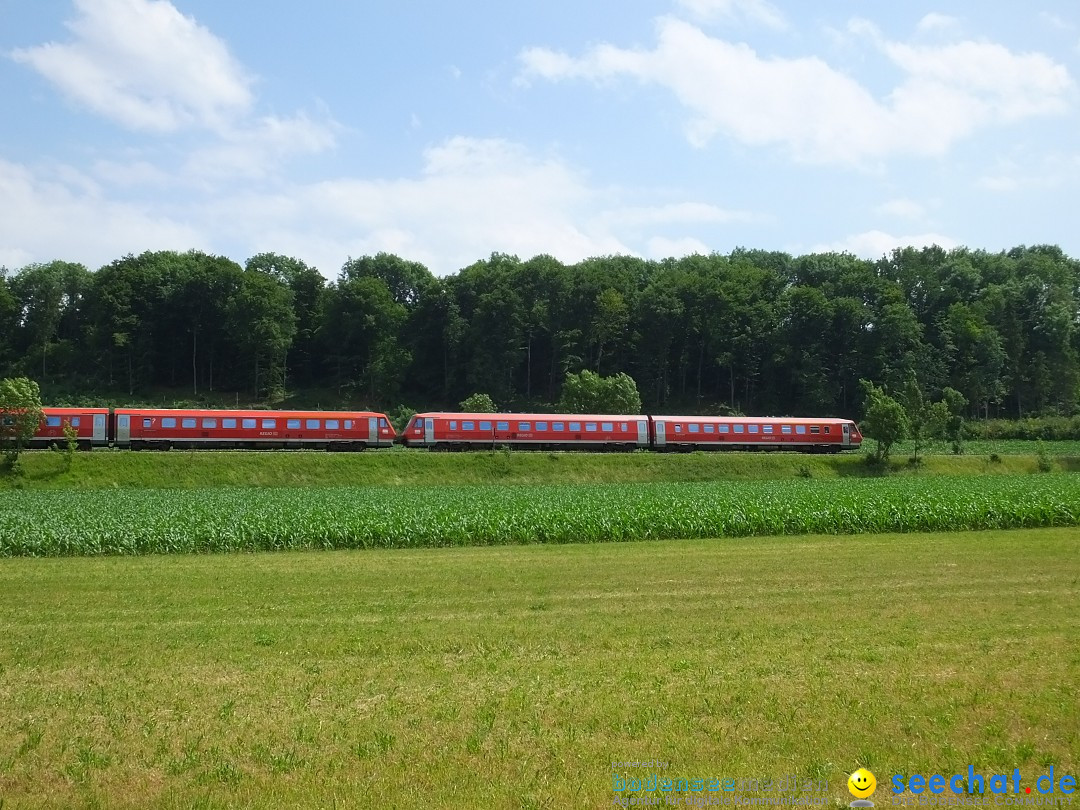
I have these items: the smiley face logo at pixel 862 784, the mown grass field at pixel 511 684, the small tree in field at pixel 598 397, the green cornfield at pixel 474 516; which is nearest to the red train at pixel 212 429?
the green cornfield at pixel 474 516

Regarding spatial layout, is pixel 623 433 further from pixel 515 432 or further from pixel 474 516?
pixel 474 516

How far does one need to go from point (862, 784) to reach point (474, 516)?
2103 cm

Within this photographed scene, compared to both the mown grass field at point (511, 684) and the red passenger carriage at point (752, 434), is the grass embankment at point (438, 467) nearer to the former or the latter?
the red passenger carriage at point (752, 434)

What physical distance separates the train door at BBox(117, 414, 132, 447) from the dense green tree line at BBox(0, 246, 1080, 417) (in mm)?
39846

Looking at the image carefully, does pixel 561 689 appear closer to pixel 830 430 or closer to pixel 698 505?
pixel 698 505

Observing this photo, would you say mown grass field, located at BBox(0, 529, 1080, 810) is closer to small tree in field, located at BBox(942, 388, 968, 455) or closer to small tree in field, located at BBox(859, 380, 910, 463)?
small tree in field, located at BBox(859, 380, 910, 463)

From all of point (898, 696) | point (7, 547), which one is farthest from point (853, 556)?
point (7, 547)

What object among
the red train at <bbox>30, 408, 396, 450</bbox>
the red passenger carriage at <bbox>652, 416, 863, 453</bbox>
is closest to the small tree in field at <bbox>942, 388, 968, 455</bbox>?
the red passenger carriage at <bbox>652, 416, 863, 453</bbox>

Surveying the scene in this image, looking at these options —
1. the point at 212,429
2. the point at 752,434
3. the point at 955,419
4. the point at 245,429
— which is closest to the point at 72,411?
the point at 212,429

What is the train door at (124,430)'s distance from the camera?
1925 inches

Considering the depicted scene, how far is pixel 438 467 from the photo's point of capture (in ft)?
160

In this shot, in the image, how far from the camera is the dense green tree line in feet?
293

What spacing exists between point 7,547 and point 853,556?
73.0 feet

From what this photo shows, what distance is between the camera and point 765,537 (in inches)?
1077
